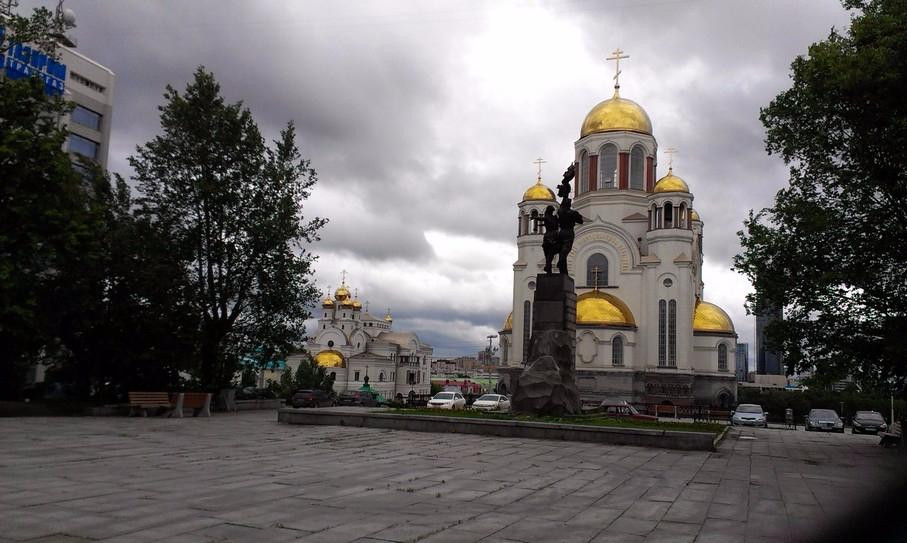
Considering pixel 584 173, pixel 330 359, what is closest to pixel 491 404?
pixel 584 173

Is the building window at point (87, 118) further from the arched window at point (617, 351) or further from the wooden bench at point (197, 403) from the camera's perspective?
the arched window at point (617, 351)

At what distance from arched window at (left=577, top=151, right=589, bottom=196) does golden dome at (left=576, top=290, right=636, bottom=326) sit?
9.59m

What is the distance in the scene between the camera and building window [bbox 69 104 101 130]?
50.3 metres

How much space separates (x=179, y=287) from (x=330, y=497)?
15.7 m

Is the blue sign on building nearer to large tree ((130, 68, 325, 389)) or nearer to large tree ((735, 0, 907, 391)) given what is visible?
large tree ((130, 68, 325, 389))

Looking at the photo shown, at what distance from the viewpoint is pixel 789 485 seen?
398 inches

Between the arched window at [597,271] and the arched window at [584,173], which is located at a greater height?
the arched window at [584,173]

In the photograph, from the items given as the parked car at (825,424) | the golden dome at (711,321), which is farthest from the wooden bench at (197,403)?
the golden dome at (711,321)

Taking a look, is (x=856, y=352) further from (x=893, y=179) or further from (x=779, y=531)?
(x=779, y=531)

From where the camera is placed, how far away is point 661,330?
4834 centimetres

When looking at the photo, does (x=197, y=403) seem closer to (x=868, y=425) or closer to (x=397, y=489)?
(x=397, y=489)

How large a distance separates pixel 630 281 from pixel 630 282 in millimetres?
96

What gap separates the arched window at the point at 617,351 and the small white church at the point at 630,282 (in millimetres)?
68

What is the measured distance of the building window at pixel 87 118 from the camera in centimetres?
5030
